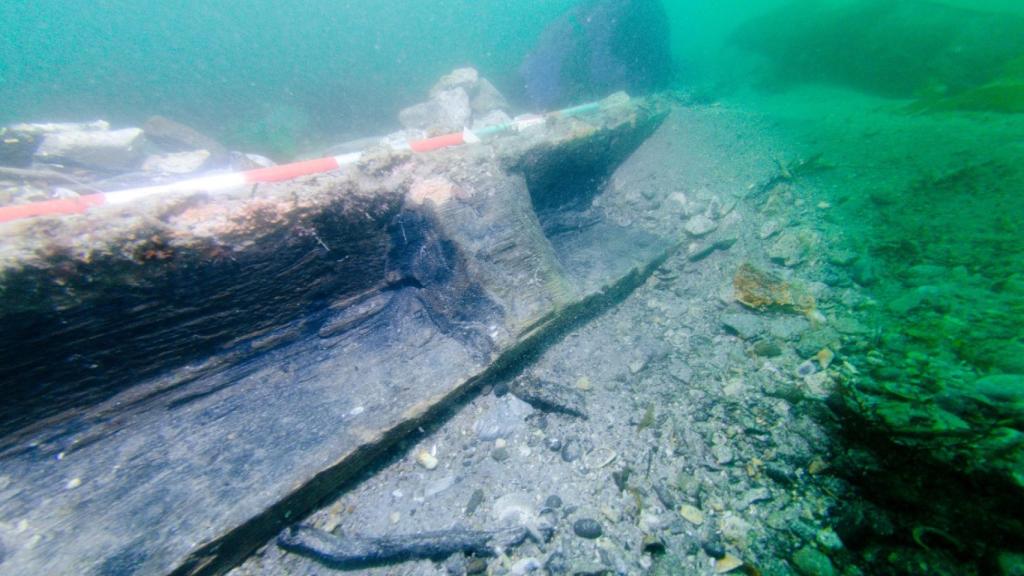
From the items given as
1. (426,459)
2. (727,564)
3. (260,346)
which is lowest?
(727,564)

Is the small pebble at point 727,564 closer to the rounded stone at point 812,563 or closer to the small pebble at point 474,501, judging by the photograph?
the rounded stone at point 812,563

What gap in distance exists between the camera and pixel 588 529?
178cm

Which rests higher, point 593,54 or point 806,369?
point 593,54

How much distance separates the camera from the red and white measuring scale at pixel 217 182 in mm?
2023

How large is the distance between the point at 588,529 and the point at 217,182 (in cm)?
313

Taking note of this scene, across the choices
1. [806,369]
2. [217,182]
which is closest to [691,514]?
[806,369]

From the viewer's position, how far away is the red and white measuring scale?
6.64 ft

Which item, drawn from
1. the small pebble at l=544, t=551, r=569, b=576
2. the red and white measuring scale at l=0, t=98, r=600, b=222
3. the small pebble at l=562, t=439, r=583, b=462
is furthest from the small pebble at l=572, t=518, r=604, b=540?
the red and white measuring scale at l=0, t=98, r=600, b=222

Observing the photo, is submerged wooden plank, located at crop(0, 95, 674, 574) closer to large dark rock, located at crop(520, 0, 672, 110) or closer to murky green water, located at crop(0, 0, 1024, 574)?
murky green water, located at crop(0, 0, 1024, 574)

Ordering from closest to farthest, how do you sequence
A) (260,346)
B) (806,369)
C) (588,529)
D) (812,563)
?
(812,563) < (588,529) < (806,369) < (260,346)

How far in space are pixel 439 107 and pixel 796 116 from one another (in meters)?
7.27

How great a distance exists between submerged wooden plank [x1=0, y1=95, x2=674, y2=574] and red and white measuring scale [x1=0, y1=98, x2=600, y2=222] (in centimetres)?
39

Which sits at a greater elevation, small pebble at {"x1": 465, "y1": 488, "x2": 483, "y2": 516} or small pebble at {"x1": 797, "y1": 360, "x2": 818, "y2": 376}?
small pebble at {"x1": 797, "y1": 360, "x2": 818, "y2": 376}

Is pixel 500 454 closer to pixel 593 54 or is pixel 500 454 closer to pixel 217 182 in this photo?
pixel 217 182
